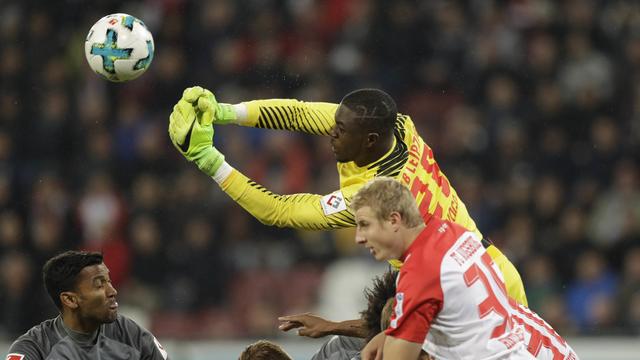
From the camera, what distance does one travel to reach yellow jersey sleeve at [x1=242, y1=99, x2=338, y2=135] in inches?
258

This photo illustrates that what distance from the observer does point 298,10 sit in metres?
13.2

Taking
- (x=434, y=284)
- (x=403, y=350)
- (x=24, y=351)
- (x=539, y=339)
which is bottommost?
(x=24, y=351)

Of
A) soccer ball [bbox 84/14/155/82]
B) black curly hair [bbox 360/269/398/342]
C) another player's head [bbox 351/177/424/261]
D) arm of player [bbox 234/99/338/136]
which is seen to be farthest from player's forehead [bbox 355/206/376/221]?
soccer ball [bbox 84/14/155/82]

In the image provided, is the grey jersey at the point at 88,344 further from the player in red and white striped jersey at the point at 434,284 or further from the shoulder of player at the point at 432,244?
the shoulder of player at the point at 432,244

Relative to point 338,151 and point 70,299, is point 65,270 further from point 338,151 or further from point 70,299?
point 338,151

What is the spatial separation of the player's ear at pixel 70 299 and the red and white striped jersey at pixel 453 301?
199 centimetres

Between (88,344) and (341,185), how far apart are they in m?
1.53

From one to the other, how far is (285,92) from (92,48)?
5.88m

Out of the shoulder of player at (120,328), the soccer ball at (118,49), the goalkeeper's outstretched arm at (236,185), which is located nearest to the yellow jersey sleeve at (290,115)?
the goalkeeper's outstretched arm at (236,185)

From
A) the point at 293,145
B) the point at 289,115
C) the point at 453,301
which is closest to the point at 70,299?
the point at 289,115

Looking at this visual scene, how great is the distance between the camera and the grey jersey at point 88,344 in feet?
20.3

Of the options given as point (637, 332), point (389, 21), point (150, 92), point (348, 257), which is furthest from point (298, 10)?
point (637, 332)

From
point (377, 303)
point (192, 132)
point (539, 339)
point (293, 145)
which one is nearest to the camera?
point (539, 339)

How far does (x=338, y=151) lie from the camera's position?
614 cm
